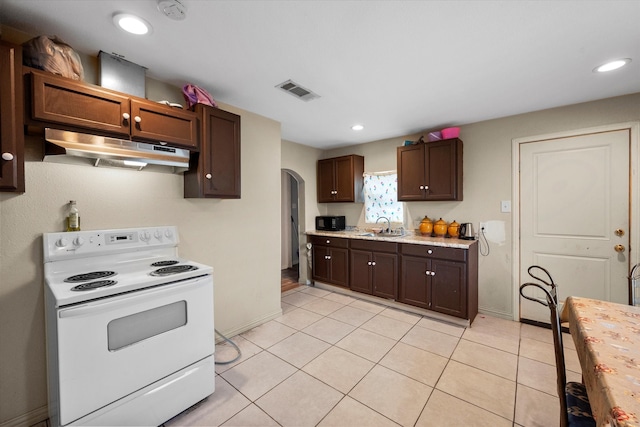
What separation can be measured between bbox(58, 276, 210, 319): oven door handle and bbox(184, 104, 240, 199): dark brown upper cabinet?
2.65 ft

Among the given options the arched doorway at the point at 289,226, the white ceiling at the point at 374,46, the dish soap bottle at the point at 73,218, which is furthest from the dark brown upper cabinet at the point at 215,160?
the arched doorway at the point at 289,226

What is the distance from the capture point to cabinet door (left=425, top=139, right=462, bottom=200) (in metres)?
3.19

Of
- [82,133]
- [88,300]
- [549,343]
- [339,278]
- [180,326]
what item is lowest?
[549,343]

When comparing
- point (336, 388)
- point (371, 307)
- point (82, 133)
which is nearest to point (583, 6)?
point (336, 388)

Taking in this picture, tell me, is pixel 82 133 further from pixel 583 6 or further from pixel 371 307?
pixel 371 307

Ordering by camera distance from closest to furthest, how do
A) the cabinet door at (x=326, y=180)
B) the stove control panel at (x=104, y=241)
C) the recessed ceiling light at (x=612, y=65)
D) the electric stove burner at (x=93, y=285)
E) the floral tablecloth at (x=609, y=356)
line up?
the floral tablecloth at (x=609, y=356)
the electric stove burner at (x=93, y=285)
the stove control panel at (x=104, y=241)
the recessed ceiling light at (x=612, y=65)
the cabinet door at (x=326, y=180)

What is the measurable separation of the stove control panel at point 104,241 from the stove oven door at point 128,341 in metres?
0.61

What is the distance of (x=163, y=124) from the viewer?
1.93 metres

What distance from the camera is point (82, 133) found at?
160 cm

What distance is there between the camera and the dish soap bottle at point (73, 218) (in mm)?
1701

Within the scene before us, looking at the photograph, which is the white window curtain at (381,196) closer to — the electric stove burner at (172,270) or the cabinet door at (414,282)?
the cabinet door at (414,282)

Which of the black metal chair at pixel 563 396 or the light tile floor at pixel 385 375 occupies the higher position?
the black metal chair at pixel 563 396

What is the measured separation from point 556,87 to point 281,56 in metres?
2.41

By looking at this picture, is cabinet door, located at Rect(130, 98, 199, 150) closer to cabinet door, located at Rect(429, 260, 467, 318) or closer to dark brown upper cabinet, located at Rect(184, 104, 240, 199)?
dark brown upper cabinet, located at Rect(184, 104, 240, 199)
